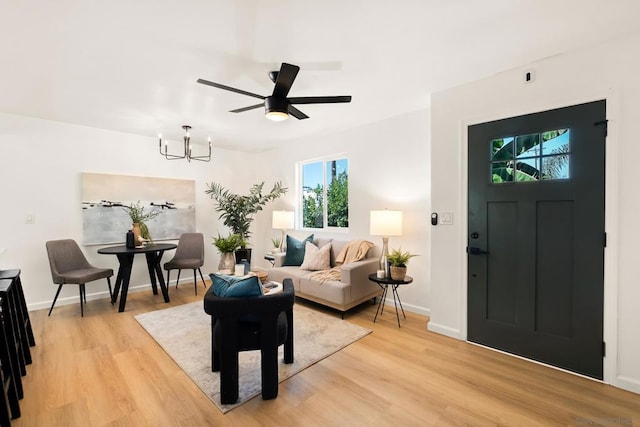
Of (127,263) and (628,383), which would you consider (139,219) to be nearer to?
(127,263)

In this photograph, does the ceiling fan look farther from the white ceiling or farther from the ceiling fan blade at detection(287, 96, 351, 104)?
the white ceiling

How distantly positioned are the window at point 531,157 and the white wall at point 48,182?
478 centimetres

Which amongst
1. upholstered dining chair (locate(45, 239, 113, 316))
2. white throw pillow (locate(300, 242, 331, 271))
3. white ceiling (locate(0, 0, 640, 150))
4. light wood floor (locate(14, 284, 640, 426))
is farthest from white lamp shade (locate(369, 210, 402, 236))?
upholstered dining chair (locate(45, 239, 113, 316))

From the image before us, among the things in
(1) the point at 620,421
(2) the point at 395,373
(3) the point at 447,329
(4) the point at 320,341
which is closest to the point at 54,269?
(4) the point at 320,341

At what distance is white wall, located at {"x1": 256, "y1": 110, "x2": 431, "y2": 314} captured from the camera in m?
3.47

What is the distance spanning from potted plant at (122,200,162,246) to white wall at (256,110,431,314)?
9.32 feet

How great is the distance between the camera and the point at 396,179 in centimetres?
373

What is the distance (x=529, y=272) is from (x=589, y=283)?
0.37 metres

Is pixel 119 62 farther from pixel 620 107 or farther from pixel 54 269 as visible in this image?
pixel 620 107

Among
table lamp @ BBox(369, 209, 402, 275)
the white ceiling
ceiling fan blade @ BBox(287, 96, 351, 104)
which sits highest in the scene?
the white ceiling

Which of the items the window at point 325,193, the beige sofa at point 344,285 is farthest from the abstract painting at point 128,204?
the beige sofa at point 344,285

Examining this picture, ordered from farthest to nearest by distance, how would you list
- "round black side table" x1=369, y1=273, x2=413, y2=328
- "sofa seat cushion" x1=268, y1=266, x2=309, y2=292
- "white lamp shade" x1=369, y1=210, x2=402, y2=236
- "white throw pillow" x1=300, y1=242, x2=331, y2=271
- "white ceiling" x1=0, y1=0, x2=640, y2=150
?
"white throw pillow" x1=300, y1=242, x2=331, y2=271
"sofa seat cushion" x1=268, y1=266, x2=309, y2=292
"white lamp shade" x1=369, y1=210, x2=402, y2=236
"round black side table" x1=369, y1=273, x2=413, y2=328
"white ceiling" x1=0, y1=0, x2=640, y2=150

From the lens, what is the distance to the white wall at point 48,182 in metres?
3.48

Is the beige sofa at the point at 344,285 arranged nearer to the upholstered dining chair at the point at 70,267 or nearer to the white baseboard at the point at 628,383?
the white baseboard at the point at 628,383
